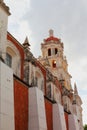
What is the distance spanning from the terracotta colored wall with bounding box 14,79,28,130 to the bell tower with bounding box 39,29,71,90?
2614cm

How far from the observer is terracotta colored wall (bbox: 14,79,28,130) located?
13333 mm

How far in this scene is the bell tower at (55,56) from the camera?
41.1m

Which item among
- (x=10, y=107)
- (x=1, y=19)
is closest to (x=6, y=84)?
(x=10, y=107)

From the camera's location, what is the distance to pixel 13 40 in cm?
1989

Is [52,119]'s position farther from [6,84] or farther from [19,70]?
[6,84]

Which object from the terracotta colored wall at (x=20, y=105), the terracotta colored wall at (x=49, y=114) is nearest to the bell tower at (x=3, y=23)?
the terracotta colored wall at (x=20, y=105)

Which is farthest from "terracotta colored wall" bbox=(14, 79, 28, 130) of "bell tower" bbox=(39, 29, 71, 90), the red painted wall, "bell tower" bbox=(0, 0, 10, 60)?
"bell tower" bbox=(39, 29, 71, 90)

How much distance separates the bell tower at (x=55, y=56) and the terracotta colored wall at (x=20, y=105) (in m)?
26.1

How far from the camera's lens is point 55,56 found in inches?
1678

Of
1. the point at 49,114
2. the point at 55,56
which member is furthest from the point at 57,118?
the point at 55,56

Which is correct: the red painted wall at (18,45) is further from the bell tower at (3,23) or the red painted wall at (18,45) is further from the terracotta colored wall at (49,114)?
the bell tower at (3,23)

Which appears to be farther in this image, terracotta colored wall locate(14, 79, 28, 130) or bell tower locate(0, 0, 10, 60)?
bell tower locate(0, 0, 10, 60)

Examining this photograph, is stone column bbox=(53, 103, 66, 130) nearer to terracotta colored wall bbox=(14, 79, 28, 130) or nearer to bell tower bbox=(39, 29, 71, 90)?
terracotta colored wall bbox=(14, 79, 28, 130)

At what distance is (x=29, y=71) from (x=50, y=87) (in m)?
5.53
